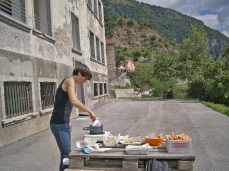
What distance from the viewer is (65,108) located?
3609 millimetres

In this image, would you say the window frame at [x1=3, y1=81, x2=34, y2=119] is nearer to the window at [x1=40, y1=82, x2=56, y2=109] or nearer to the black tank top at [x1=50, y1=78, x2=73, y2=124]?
the window at [x1=40, y1=82, x2=56, y2=109]

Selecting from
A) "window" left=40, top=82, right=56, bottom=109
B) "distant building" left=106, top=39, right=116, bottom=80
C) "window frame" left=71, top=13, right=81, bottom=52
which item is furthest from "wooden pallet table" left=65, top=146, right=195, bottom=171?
"distant building" left=106, top=39, right=116, bottom=80

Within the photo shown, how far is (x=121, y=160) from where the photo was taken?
11.3 ft

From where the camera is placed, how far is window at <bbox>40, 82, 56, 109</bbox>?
31.7ft

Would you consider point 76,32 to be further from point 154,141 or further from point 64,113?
point 154,141

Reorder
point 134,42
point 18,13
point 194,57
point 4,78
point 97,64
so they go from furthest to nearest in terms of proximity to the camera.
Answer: point 134,42, point 194,57, point 97,64, point 18,13, point 4,78

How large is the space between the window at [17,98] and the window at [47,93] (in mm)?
1122

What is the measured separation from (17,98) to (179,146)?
588 centimetres

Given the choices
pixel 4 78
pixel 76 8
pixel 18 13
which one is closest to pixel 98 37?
pixel 76 8

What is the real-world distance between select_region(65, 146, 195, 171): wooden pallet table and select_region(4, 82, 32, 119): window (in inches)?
175

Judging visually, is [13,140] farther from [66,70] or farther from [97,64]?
[97,64]

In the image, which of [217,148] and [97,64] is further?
[97,64]

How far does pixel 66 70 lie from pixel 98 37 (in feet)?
29.8

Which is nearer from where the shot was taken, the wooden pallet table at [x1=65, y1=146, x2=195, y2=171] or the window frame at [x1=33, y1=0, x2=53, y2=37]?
the wooden pallet table at [x1=65, y1=146, x2=195, y2=171]
